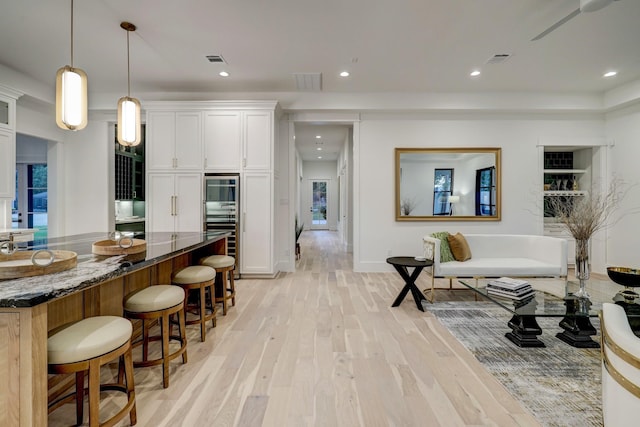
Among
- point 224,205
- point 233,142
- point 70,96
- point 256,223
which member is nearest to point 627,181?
point 256,223

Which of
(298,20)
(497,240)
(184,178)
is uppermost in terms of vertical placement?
(298,20)

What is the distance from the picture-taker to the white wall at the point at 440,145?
17.8 ft

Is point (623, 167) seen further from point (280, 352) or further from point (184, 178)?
point (184, 178)

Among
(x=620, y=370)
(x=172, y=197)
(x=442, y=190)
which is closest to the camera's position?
(x=620, y=370)

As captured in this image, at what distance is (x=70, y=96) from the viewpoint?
7.45ft

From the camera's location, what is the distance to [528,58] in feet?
13.0

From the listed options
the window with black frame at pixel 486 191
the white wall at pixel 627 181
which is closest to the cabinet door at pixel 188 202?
the window with black frame at pixel 486 191

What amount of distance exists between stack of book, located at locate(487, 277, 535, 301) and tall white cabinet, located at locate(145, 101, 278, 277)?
9.93 ft

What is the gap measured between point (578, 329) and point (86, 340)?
11.3 ft

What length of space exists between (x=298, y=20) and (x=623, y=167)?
561 cm

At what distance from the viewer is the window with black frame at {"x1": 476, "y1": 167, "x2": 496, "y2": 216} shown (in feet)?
17.8

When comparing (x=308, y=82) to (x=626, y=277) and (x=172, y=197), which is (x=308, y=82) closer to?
(x=172, y=197)

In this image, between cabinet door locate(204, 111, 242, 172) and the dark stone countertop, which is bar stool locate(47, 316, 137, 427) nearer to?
the dark stone countertop

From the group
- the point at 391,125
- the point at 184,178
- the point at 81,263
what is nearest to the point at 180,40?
the point at 184,178
